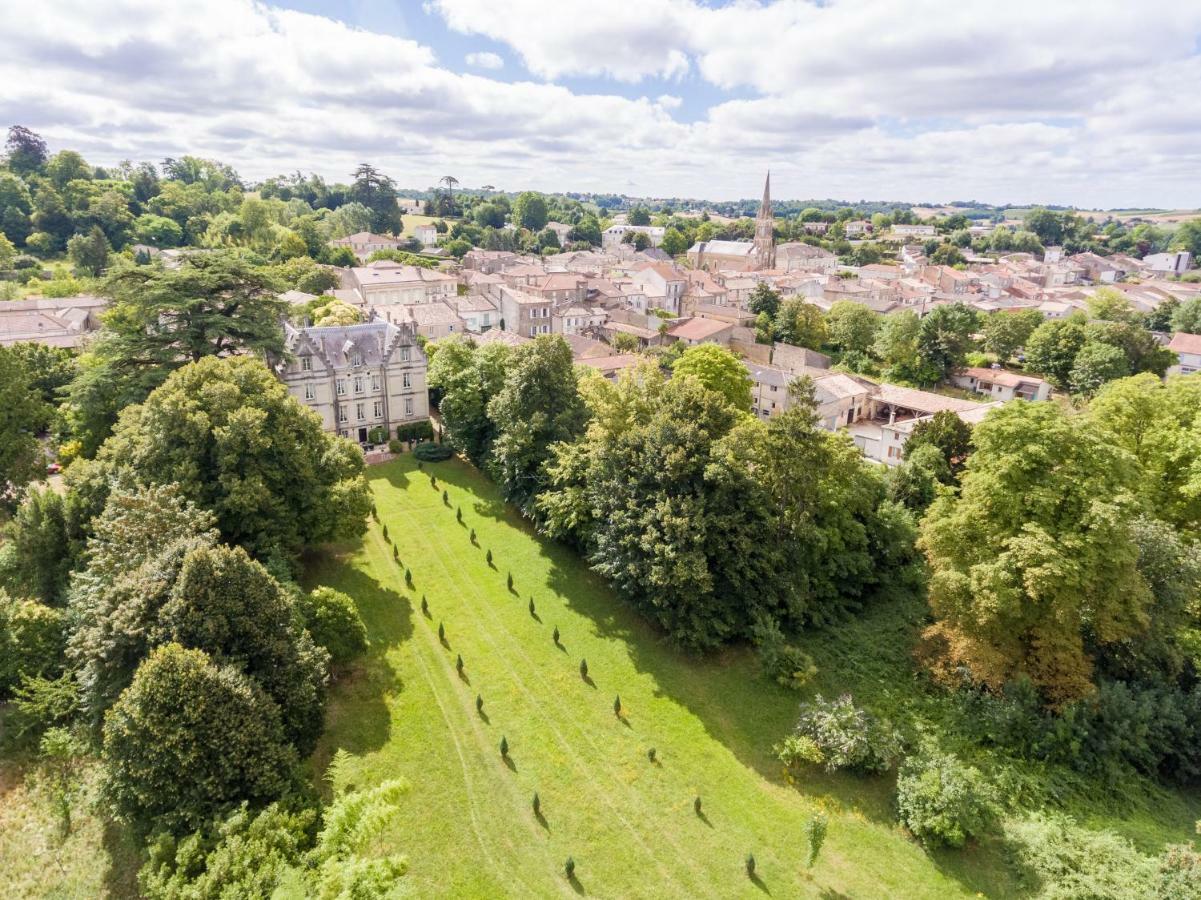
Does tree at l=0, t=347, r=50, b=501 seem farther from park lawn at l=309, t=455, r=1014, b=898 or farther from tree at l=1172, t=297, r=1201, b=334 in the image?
tree at l=1172, t=297, r=1201, b=334

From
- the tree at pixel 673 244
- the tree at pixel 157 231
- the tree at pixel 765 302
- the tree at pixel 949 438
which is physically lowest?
the tree at pixel 949 438

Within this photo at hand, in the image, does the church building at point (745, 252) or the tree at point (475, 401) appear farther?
the church building at point (745, 252)

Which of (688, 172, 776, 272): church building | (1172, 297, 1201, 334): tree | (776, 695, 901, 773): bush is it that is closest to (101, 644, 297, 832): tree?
(776, 695, 901, 773): bush

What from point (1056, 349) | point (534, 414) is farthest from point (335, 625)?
point (1056, 349)

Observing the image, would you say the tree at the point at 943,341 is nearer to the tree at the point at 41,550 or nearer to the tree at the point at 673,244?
the tree at the point at 41,550

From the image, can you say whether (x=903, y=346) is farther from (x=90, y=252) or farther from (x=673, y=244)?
(x=90, y=252)

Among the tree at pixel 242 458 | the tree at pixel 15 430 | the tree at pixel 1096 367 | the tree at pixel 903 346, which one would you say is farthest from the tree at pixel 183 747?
the tree at pixel 1096 367
